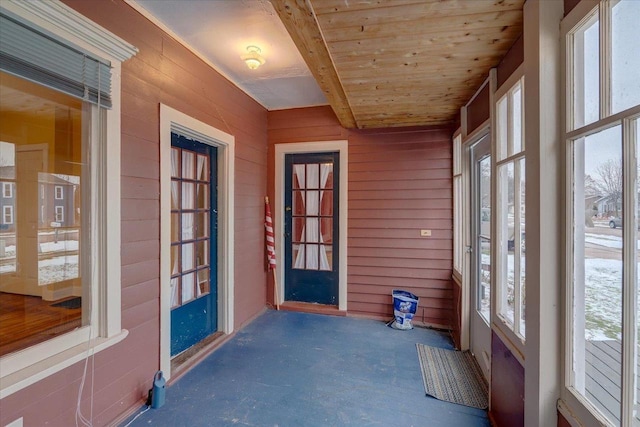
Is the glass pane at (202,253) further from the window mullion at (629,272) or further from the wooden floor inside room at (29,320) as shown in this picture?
the window mullion at (629,272)

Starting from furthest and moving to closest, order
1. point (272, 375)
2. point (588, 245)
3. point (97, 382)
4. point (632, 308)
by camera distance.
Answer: point (272, 375) < point (97, 382) < point (588, 245) < point (632, 308)

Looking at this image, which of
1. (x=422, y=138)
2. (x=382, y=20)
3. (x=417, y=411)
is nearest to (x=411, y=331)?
(x=417, y=411)

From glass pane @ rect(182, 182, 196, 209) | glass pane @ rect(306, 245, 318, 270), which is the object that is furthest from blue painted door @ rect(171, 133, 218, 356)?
glass pane @ rect(306, 245, 318, 270)

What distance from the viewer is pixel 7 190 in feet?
4.58

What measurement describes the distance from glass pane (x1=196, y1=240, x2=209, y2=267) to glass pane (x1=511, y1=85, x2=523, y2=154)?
280 centimetres

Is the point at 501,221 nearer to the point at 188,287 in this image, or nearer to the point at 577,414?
the point at 577,414

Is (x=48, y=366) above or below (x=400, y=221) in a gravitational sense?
below

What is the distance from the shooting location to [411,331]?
338 cm

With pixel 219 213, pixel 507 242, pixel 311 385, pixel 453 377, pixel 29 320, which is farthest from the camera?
pixel 219 213

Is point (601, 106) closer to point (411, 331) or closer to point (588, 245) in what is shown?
point (588, 245)

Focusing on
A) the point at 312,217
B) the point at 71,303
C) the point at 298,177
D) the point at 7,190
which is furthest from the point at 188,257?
the point at 298,177

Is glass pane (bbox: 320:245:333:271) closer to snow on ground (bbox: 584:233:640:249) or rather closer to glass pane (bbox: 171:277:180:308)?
glass pane (bbox: 171:277:180:308)

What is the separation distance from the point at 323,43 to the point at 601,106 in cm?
145

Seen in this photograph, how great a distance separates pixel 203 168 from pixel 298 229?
5.22ft
